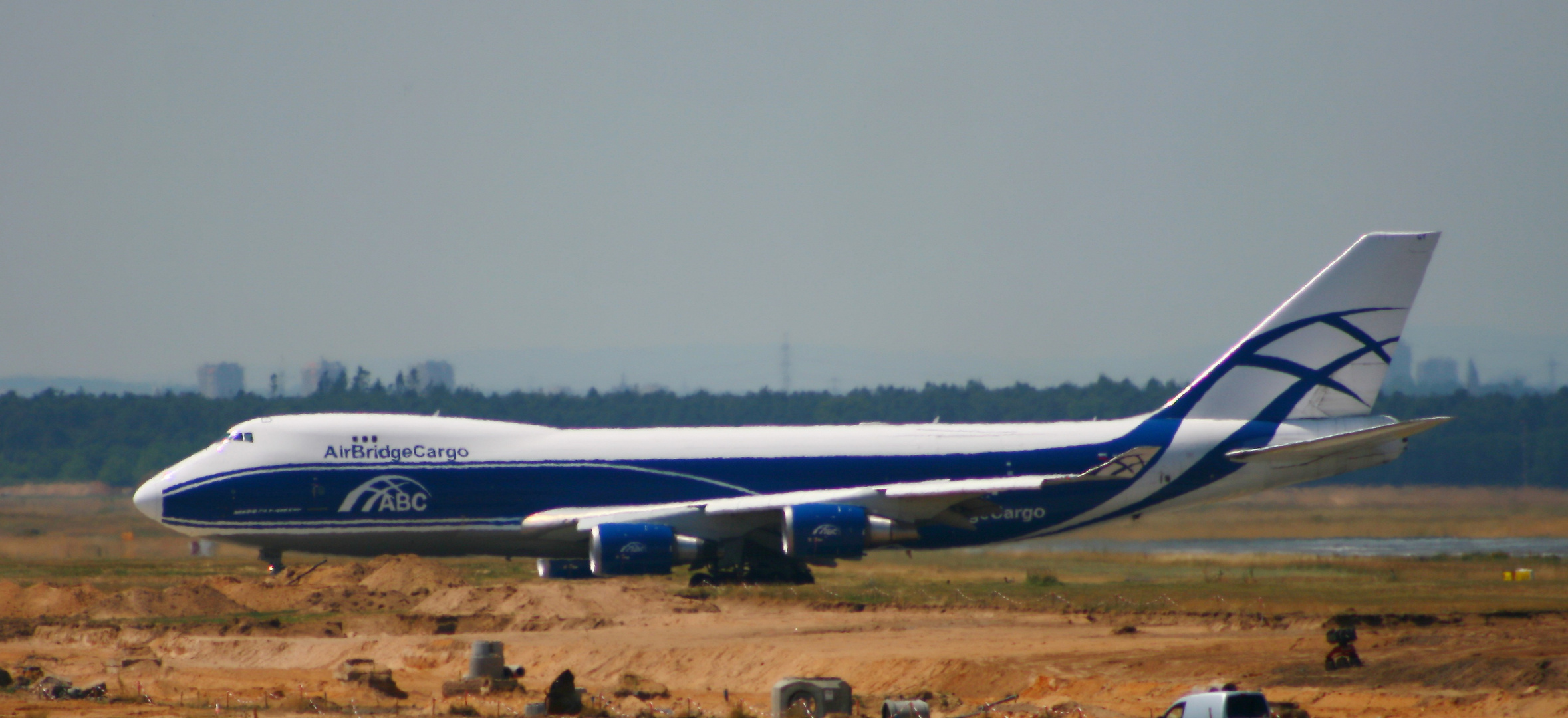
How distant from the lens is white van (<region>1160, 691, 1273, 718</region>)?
43.9 ft

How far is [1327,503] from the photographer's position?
155 feet

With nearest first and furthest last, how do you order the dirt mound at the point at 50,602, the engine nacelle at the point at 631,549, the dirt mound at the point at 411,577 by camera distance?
the engine nacelle at the point at 631,549 → the dirt mound at the point at 50,602 → the dirt mound at the point at 411,577

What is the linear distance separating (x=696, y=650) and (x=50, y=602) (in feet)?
47.8

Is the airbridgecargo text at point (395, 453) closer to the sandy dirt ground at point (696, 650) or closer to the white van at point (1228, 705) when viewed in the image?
the sandy dirt ground at point (696, 650)

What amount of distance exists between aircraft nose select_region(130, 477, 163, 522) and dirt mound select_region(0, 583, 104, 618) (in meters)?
1.90

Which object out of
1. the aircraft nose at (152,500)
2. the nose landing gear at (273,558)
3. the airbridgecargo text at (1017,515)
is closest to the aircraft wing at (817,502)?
the airbridgecargo text at (1017,515)

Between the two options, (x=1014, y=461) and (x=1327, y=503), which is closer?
(x=1014, y=461)

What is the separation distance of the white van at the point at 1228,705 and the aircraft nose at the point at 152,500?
2216cm

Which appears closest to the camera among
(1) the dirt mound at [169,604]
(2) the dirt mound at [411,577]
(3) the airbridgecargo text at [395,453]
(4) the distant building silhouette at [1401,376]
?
(1) the dirt mound at [169,604]

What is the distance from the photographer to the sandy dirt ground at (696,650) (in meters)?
17.6

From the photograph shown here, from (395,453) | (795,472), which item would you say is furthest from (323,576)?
(795,472)

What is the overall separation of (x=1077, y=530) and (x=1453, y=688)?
15.5 metres

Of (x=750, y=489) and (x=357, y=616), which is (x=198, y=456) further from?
(x=750, y=489)

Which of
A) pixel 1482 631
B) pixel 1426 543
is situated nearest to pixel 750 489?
pixel 1482 631
